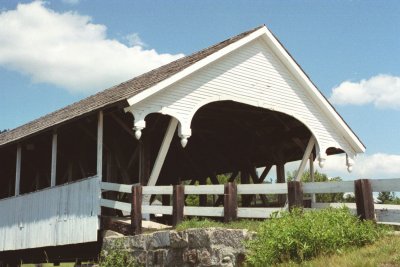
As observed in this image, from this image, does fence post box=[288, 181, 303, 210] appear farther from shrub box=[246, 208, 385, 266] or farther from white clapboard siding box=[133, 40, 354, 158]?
white clapboard siding box=[133, 40, 354, 158]

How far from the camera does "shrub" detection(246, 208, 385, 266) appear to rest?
9.01m

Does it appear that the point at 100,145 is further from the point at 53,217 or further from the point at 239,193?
the point at 239,193

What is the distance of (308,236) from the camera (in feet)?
29.7

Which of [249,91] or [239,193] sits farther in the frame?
[249,91]

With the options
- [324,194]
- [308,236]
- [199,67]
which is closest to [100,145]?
[199,67]

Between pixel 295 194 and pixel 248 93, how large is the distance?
569 centimetres

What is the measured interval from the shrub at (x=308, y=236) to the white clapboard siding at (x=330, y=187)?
61cm

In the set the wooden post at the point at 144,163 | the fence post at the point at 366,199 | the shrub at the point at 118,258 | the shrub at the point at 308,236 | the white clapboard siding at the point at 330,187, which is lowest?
the shrub at the point at 118,258

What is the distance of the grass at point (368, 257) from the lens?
7867 mm

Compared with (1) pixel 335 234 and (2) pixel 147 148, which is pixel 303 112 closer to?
(2) pixel 147 148

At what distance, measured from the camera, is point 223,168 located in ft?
73.7

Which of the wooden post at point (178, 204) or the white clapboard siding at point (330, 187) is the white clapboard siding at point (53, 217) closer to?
the wooden post at point (178, 204)

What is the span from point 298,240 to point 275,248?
0.41 meters

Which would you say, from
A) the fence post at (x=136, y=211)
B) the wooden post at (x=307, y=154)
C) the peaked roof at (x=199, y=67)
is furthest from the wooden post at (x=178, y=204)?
the wooden post at (x=307, y=154)
